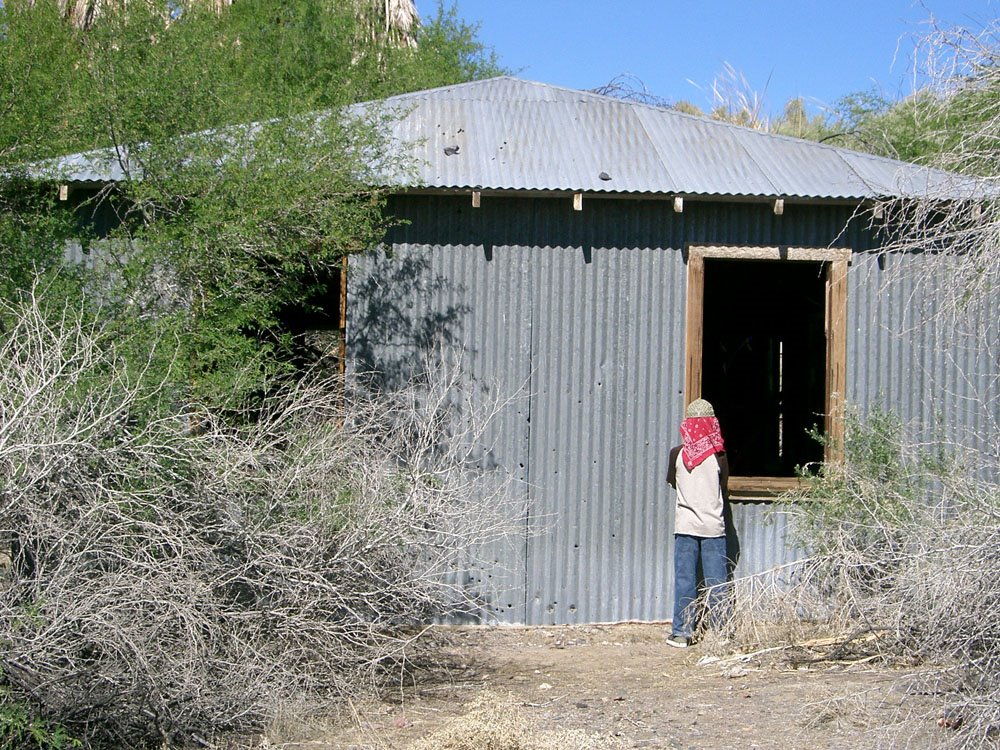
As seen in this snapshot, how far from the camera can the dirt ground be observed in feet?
18.4

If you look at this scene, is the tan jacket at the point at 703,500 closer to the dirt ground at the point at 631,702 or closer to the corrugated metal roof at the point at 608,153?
the dirt ground at the point at 631,702

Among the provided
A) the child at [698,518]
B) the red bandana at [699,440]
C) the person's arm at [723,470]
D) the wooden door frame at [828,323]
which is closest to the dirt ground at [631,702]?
the child at [698,518]

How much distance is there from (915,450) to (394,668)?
4.13 m

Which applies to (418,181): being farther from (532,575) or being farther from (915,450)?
(915,450)

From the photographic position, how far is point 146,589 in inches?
204

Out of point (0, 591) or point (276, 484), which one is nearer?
point (0, 591)

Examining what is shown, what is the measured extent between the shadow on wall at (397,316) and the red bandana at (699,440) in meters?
1.83

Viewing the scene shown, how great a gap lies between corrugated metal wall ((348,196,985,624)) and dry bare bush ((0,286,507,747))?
1533mm

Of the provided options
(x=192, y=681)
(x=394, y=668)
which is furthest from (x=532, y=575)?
(x=192, y=681)

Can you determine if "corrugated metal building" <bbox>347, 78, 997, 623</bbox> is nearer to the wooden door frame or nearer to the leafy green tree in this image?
the wooden door frame

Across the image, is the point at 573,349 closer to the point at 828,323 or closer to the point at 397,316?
the point at 397,316

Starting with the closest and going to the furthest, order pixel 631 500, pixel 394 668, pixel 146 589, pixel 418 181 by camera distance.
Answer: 1. pixel 146 589
2. pixel 394 668
3. pixel 418 181
4. pixel 631 500

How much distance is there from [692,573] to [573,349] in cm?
189

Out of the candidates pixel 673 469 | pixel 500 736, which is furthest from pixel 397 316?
pixel 500 736
